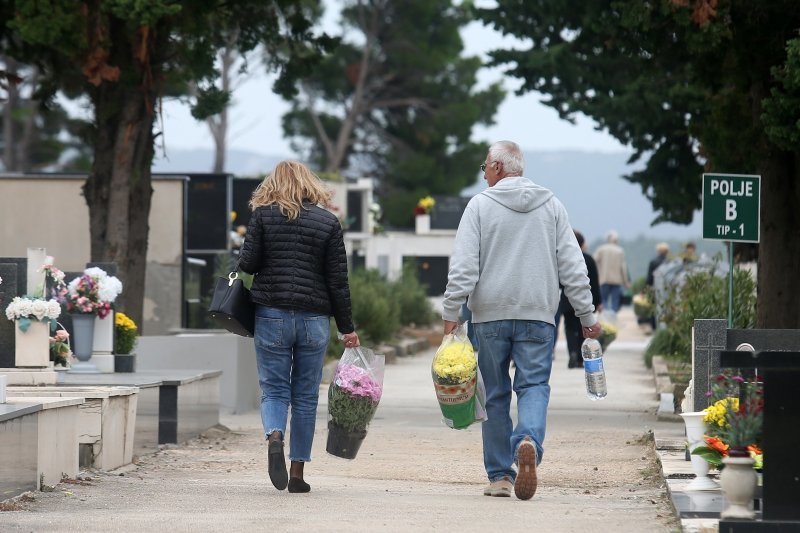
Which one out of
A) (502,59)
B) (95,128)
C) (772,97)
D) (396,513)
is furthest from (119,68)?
(396,513)

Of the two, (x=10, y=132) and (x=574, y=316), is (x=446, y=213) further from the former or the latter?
(x=574, y=316)

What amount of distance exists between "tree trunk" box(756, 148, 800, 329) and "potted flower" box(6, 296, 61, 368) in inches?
270

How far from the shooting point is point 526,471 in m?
8.71

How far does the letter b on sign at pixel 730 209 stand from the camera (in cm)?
1470

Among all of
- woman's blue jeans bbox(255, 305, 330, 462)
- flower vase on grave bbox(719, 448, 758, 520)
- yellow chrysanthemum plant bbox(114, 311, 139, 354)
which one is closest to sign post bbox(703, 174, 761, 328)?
yellow chrysanthemum plant bbox(114, 311, 139, 354)

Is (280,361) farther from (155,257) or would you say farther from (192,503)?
(155,257)

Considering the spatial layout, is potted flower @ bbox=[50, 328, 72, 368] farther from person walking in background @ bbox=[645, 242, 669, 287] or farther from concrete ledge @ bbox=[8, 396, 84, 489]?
person walking in background @ bbox=[645, 242, 669, 287]

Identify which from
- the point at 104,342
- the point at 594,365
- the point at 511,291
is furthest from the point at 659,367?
the point at 511,291

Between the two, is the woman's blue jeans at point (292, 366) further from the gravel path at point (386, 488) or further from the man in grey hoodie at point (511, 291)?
the man in grey hoodie at point (511, 291)

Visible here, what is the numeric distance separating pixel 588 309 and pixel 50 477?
3.16m

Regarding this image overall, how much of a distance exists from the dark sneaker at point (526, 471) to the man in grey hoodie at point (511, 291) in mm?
136

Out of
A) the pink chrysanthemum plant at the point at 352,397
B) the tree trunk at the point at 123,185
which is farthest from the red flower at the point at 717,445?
the tree trunk at the point at 123,185

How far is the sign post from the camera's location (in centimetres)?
1459

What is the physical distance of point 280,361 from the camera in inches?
363
